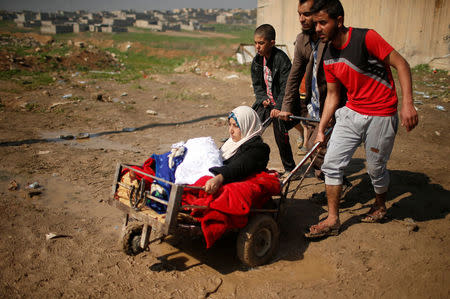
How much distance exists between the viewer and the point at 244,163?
3115 millimetres

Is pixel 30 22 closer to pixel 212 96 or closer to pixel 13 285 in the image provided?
pixel 212 96

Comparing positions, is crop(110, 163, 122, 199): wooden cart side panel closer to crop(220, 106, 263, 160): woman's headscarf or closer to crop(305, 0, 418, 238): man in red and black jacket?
Result: crop(220, 106, 263, 160): woman's headscarf

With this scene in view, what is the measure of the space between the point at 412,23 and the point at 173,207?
39.4ft

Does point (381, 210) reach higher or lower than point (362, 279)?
higher

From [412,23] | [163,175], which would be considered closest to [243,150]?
[163,175]

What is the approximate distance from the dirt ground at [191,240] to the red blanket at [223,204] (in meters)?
0.55

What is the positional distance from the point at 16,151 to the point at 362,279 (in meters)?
5.53

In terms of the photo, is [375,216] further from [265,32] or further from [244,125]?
[265,32]

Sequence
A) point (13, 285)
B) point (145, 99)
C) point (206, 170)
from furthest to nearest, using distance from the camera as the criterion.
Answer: point (145, 99) → point (206, 170) → point (13, 285)

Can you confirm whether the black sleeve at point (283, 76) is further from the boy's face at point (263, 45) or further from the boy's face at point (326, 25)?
the boy's face at point (326, 25)

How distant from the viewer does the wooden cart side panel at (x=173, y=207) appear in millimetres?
2611

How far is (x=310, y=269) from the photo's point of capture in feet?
10.5

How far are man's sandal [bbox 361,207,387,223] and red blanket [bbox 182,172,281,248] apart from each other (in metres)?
1.47

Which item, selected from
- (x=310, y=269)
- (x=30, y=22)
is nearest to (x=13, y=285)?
(x=310, y=269)
